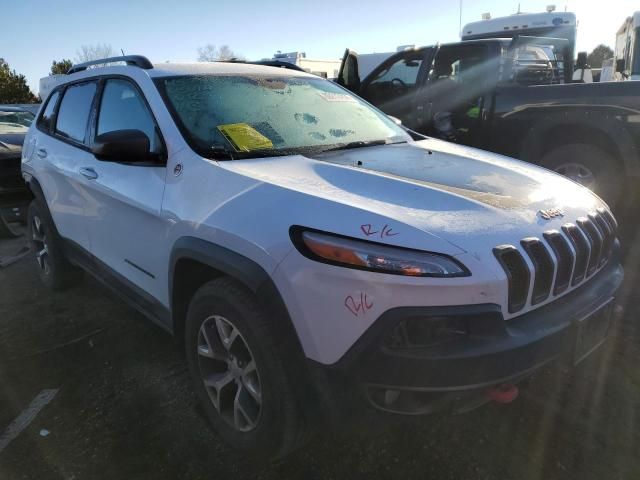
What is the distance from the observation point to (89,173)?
10.6ft

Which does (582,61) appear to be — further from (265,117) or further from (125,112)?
(125,112)

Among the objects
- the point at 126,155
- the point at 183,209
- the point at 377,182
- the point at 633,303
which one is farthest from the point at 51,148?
the point at 633,303

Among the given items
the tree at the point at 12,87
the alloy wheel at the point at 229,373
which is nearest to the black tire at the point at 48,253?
the alloy wheel at the point at 229,373

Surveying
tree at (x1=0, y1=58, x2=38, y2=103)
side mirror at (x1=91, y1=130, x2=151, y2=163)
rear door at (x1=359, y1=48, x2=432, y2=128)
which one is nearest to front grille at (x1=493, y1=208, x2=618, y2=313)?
side mirror at (x1=91, y1=130, x2=151, y2=163)

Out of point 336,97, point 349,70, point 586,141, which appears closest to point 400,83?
point 349,70

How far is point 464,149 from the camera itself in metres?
3.24

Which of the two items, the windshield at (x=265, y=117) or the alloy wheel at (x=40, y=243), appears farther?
the alloy wheel at (x=40, y=243)

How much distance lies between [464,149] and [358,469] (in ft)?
6.55

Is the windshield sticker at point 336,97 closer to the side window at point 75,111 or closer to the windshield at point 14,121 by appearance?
the side window at point 75,111

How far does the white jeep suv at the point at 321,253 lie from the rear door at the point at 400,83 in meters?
3.23

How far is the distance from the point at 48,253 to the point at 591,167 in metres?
5.08

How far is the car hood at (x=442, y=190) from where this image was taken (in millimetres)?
1876

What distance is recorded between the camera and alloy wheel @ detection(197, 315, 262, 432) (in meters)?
2.13

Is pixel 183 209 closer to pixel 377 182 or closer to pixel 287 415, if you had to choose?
pixel 377 182
